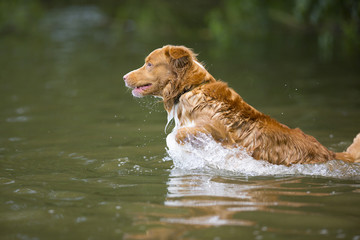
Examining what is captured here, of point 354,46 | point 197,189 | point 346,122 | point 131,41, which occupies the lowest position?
point 197,189

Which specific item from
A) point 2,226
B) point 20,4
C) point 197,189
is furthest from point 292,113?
point 20,4

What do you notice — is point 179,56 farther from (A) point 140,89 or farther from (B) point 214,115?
(B) point 214,115

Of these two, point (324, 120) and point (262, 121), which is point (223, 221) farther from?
point (324, 120)

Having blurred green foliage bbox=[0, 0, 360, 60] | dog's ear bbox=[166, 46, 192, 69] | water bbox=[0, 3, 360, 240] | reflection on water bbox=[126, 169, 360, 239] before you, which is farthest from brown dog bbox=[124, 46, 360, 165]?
blurred green foliage bbox=[0, 0, 360, 60]

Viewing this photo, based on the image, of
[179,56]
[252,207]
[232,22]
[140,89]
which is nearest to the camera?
[252,207]

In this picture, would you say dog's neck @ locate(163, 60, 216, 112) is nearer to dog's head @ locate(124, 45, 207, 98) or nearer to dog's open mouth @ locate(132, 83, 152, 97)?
dog's head @ locate(124, 45, 207, 98)

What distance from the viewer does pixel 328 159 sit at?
703 cm

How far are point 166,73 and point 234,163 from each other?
5.27ft

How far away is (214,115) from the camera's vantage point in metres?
7.21

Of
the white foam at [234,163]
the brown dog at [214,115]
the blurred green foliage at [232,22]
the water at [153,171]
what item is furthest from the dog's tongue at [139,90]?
the blurred green foliage at [232,22]

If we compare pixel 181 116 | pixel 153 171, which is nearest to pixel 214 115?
pixel 181 116

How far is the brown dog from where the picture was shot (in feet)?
23.1

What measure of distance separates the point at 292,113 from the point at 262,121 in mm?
4403

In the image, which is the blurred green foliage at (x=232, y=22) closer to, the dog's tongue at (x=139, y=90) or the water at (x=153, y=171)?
the water at (x=153, y=171)
